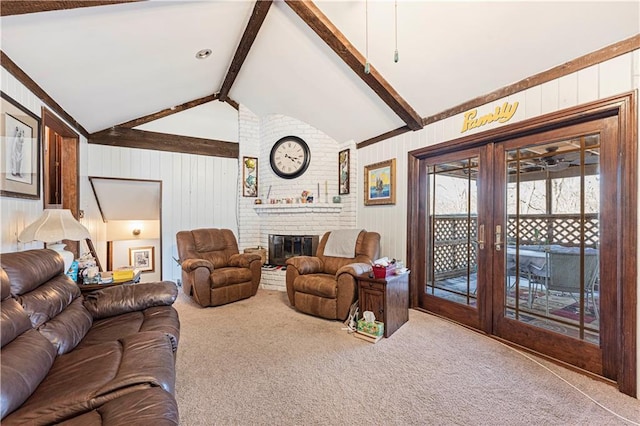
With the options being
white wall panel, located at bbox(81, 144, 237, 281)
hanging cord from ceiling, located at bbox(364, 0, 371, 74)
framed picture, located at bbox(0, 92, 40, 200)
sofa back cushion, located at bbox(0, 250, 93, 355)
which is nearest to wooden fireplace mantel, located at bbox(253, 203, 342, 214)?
white wall panel, located at bbox(81, 144, 237, 281)

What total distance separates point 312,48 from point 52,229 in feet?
9.69

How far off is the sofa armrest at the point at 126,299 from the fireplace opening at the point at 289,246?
8.20 feet

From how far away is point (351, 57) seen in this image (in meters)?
2.95

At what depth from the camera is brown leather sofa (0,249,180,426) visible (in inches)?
43.4

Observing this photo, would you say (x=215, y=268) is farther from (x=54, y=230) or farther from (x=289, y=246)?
(x=54, y=230)

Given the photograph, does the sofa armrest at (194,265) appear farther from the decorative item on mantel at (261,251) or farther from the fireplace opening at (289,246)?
the fireplace opening at (289,246)

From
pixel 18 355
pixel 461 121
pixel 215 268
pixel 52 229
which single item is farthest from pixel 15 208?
pixel 461 121

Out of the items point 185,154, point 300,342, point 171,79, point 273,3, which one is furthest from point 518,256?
point 185,154

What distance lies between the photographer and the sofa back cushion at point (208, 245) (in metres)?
4.09

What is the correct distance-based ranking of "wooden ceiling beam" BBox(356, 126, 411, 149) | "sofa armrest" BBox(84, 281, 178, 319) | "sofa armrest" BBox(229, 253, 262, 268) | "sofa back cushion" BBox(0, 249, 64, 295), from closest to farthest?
"sofa back cushion" BBox(0, 249, 64, 295)
"sofa armrest" BBox(84, 281, 178, 319)
"wooden ceiling beam" BBox(356, 126, 411, 149)
"sofa armrest" BBox(229, 253, 262, 268)

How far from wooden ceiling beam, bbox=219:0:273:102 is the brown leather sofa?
2688 mm

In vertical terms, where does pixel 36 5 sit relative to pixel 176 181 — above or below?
above

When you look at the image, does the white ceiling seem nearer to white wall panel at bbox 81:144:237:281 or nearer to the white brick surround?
white wall panel at bbox 81:144:237:281

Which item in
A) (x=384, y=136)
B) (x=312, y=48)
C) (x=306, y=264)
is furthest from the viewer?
(x=384, y=136)
